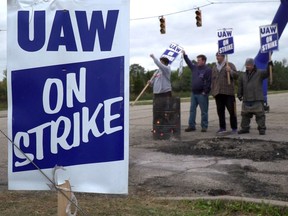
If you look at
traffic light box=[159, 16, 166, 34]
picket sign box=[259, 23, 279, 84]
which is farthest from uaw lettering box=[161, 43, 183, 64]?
traffic light box=[159, 16, 166, 34]

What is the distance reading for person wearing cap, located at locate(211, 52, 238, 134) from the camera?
1179cm

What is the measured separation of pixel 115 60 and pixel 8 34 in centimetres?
79

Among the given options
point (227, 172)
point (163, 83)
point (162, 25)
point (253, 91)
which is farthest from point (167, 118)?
point (162, 25)

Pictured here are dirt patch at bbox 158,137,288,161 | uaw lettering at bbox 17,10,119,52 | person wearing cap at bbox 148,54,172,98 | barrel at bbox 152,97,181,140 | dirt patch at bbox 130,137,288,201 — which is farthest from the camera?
person wearing cap at bbox 148,54,172,98

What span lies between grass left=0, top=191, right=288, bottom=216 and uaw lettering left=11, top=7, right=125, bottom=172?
4.72ft

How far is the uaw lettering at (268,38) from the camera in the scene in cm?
1244

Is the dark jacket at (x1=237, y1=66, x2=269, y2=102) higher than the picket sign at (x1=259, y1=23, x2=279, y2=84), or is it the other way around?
the picket sign at (x1=259, y1=23, x2=279, y2=84)

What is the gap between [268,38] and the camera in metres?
12.5

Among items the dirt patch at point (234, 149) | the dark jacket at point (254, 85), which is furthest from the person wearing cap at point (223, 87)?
the dirt patch at point (234, 149)

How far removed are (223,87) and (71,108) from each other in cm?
863

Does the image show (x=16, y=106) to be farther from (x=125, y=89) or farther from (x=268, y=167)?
(x=268, y=167)

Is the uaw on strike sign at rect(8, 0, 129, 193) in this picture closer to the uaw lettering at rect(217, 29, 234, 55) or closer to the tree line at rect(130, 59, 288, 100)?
the uaw lettering at rect(217, 29, 234, 55)

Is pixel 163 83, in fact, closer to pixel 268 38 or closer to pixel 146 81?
pixel 268 38

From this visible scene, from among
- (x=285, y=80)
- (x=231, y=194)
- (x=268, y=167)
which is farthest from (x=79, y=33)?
(x=285, y=80)
